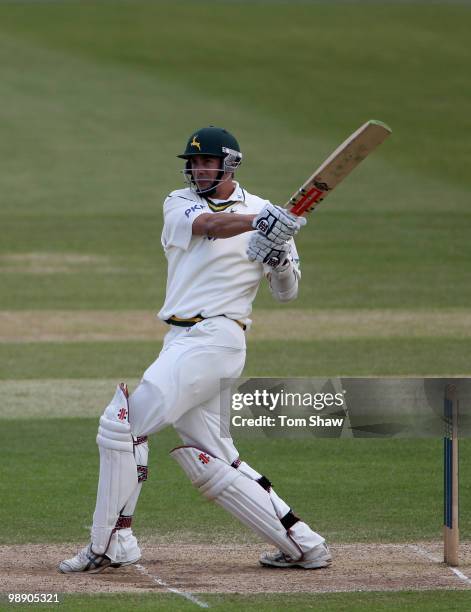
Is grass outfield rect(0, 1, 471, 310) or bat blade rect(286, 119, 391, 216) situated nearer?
bat blade rect(286, 119, 391, 216)

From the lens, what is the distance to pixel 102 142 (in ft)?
88.8

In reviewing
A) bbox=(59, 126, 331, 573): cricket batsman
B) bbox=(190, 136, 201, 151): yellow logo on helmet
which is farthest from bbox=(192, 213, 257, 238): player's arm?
bbox=(190, 136, 201, 151): yellow logo on helmet

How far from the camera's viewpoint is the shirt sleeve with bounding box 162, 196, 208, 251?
6.12m

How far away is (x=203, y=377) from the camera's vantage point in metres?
6.04

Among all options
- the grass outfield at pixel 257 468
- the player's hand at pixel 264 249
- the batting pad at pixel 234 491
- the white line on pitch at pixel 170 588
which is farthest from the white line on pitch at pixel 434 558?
the player's hand at pixel 264 249

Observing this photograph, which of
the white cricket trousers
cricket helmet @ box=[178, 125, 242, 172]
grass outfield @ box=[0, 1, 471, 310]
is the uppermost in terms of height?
grass outfield @ box=[0, 1, 471, 310]

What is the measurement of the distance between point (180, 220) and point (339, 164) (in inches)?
30.7

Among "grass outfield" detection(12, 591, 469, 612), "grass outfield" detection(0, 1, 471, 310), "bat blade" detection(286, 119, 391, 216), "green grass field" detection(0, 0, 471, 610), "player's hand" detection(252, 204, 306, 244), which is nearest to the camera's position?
"grass outfield" detection(12, 591, 469, 612)

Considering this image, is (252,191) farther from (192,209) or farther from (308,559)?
(308,559)

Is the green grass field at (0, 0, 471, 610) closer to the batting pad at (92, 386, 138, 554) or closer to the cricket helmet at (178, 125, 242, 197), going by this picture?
the batting pad at (92, 386, 138, 554)

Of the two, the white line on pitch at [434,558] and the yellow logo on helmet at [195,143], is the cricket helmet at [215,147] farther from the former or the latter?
the white line on pitch at [434,558]

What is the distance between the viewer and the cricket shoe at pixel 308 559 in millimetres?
6230

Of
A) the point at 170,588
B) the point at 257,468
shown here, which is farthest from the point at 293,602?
the point at 257,468

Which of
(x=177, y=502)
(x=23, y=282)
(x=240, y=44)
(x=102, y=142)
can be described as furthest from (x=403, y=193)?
(x=177, y=502)
